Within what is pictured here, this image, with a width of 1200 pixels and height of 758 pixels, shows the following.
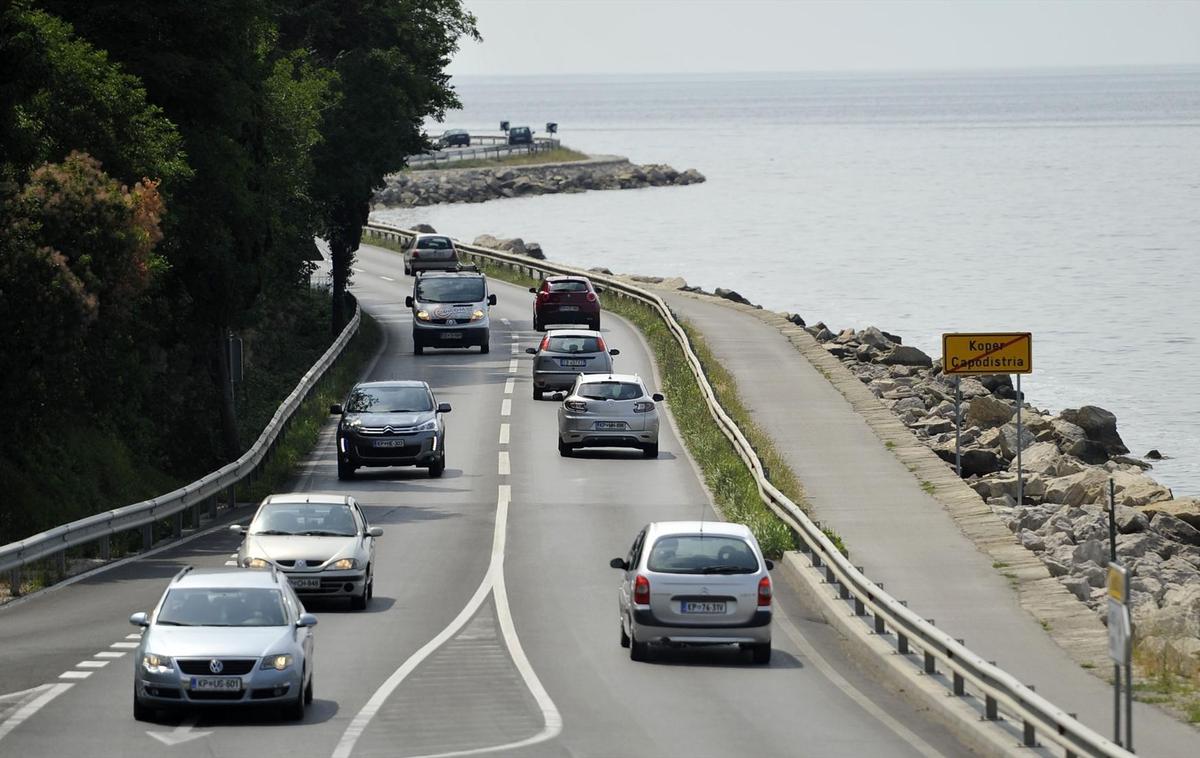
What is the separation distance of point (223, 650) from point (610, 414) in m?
22.3

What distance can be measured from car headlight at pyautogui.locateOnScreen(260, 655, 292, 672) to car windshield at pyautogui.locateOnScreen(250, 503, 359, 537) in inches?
290

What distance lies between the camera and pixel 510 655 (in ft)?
70.0

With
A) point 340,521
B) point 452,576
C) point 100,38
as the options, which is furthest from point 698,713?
point 100,38

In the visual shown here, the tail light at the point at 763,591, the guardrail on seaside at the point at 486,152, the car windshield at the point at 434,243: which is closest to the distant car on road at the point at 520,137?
the guardrail on seaside at the point at 486,152

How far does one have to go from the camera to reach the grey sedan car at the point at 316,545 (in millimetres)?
23906

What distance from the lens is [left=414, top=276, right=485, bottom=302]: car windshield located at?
56906mm

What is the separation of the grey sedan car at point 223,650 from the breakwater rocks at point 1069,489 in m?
9.18

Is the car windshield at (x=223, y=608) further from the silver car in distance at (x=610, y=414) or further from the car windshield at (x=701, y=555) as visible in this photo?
the silver car in distance at (x=610, y=414)

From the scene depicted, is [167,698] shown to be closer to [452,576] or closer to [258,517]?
[258,517]

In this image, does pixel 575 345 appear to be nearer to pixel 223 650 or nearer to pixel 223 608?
pixel 223 608

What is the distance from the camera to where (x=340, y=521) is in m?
24.8

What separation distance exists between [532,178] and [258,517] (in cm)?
14669

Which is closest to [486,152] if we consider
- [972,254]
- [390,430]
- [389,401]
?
[972,254]

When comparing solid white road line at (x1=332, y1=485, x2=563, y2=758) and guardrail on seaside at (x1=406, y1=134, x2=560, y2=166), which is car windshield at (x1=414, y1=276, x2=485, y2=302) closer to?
solid white road line at (x1=332, y1=485, x2=563, y2=758)
